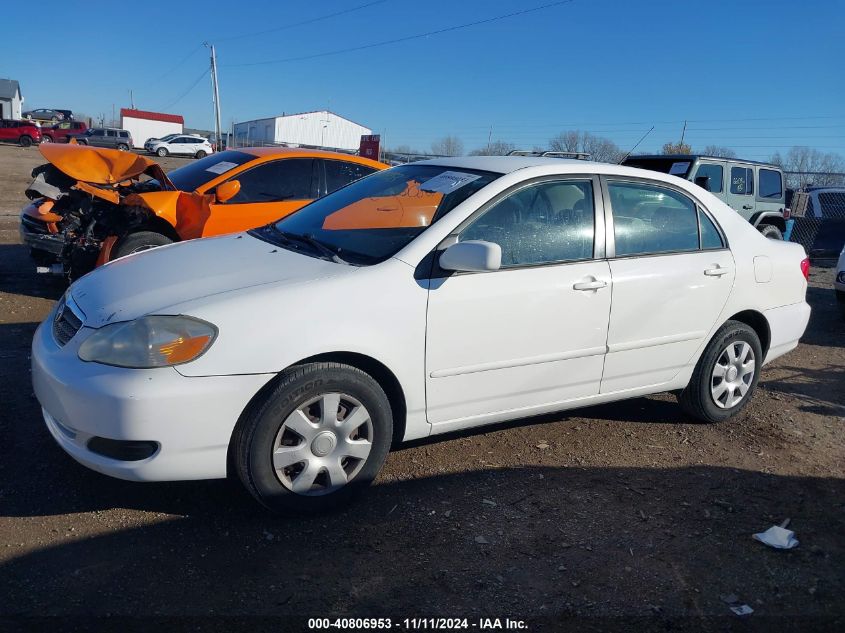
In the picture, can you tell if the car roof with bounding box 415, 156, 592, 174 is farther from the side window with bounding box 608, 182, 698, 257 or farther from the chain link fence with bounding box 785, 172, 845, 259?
the chain link fence with bounding box 785, 172, 845, 259

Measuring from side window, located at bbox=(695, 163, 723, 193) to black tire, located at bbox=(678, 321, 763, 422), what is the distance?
6993 mm

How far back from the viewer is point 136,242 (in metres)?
6.71

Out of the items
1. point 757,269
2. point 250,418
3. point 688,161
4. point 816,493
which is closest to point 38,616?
point 250,418

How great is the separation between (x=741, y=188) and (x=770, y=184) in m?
0.99

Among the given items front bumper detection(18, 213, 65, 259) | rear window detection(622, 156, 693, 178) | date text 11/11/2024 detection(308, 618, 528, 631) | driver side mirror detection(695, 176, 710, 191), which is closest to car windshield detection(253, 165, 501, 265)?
date text 11/11/2024 detection(308, 618, 528, 631)

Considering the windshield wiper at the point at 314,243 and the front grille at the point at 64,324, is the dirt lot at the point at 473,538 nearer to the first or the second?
the front grille at the point at 64,324

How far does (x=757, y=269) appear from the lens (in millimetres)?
4535

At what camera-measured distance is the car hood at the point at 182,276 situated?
121 inches

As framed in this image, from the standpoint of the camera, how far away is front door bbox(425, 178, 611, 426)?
3.40 metres

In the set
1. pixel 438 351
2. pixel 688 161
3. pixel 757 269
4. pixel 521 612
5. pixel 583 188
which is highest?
pixel 688 161

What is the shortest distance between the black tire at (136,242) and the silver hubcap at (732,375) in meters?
5.11

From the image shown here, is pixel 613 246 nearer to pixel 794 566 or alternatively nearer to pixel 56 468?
pixel 794 566

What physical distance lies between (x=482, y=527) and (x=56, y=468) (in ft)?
7.04

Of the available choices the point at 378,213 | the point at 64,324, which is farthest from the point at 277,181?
the point at 64,324
